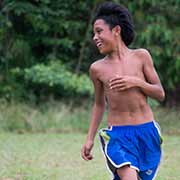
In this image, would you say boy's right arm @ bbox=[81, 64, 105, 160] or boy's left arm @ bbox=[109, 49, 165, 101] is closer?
boy's left arm @ bbox=[109, 49, 165, 101]

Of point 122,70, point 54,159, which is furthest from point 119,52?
point 54,159

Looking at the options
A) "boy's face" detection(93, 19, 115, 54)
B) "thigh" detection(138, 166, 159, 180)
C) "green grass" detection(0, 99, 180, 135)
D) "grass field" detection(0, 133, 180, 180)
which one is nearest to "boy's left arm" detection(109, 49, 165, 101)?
"boy's face" detection(93, 19, 115, 54)

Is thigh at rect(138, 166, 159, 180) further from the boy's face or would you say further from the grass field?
the grass field

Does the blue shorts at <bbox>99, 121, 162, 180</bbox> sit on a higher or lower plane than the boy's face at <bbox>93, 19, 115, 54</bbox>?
lower

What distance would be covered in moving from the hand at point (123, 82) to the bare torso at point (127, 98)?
0.53 feet

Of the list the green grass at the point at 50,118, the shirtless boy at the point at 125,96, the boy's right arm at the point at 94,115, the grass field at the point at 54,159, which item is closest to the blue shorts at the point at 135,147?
the shirtless boy at the point at 125,96

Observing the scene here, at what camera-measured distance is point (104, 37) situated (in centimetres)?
431

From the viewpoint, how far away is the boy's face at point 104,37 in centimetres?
430

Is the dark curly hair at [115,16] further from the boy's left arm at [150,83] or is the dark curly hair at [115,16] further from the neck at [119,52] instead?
the boy's left arm at [150,83]

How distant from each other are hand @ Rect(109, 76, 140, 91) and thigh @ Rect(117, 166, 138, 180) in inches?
20.7

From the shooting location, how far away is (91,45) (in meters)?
15.7

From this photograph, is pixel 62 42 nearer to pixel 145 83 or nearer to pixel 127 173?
pixel 145 83

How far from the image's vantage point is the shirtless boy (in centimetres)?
420

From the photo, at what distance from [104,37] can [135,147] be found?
79 centimetres
